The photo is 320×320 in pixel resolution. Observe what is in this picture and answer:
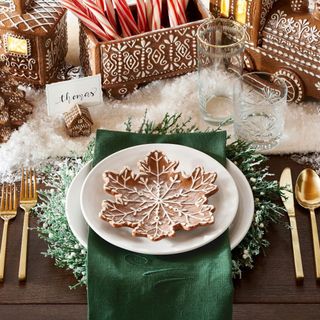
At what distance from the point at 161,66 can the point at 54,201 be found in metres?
0.36

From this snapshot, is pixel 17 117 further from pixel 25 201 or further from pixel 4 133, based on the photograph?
pixel 25 201

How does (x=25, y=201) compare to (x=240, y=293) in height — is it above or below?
above

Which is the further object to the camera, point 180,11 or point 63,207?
point 180,11

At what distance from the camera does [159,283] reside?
87 cm

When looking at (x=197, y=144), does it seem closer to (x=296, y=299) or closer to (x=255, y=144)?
(x=255, y=144)

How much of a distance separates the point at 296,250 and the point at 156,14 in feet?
1.60

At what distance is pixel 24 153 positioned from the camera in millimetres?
1129

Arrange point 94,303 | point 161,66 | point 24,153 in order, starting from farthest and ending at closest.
Result: point 161,66 → point 24,153 → point 94,303

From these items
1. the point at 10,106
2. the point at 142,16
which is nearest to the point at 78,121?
the point at 10,106

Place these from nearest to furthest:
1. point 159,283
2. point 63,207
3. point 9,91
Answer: point 159,283, point 63,207, point 9,91

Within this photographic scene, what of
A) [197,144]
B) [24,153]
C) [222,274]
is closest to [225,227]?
[222,274]

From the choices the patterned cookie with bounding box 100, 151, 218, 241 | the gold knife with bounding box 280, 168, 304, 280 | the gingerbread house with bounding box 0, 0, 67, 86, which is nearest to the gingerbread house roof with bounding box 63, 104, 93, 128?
the gingerbread house with bounding box 0, 0, 67, 86

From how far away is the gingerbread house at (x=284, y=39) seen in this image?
1.16 meters

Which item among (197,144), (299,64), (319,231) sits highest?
(299,64)
